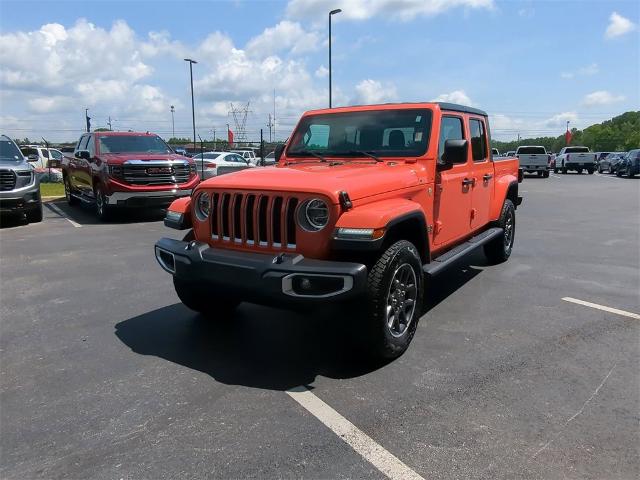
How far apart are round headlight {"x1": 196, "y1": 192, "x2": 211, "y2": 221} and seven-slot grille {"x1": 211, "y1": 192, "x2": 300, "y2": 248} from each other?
5.4 inches

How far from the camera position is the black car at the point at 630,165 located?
2869cm

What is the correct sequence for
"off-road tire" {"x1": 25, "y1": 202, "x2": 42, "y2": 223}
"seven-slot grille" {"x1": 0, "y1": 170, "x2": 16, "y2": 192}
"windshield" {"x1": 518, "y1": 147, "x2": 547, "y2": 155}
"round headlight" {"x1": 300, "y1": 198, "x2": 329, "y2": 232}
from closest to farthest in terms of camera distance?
"round headlight" {"x1": 300, "y1": 198, "x2": 329, "y2": 232} → "seven-slot grille" {"x1": 0, "y1": 170, "x2": 16, "y2": 192} → "off-road tire" {"x1": 25, "y1": 202, "x2": 42, "y2": 223} → "windshield" {"x1": 518, "y1": 147, "x2": 547, "y2": 155}

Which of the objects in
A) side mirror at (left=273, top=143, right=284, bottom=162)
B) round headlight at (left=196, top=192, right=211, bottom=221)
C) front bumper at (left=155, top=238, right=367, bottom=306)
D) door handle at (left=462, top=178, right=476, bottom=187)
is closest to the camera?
front bumper at (left=155, top=238, right=367, bottom=306)

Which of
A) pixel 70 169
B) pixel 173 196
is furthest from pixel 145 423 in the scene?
pixel 70 169

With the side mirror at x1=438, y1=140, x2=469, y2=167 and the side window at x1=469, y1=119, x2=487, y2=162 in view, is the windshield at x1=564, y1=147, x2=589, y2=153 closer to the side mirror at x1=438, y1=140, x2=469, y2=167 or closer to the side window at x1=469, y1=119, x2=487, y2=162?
the side window at x1=469, y1=119, x2=487, y2=162

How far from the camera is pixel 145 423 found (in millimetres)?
3012

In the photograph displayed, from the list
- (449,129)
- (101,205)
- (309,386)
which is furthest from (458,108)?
(101,205)

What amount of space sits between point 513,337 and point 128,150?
34.2 ft

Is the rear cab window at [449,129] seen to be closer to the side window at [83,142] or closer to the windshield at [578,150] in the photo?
the side window at [83,142]

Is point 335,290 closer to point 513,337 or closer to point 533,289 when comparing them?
point 513,337

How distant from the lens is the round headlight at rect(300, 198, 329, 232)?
11.6ft

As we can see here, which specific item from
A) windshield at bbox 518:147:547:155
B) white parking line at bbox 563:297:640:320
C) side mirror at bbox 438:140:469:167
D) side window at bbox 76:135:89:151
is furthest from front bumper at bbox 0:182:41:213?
windshield at bbox 518:147:547:155

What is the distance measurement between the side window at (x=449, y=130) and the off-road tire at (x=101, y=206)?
27.8ft

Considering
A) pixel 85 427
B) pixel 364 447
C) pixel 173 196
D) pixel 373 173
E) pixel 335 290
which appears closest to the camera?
pixel 364 447
